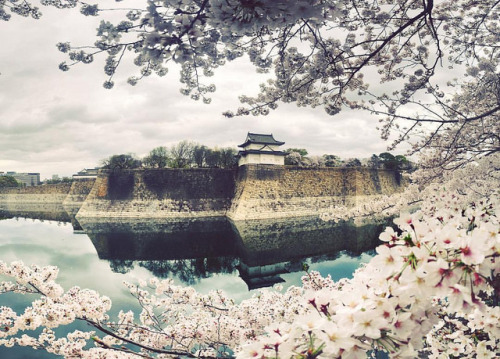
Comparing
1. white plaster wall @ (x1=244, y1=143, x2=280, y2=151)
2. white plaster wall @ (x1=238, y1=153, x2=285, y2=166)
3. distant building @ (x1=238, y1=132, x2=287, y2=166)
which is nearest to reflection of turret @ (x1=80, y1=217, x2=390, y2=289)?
white plaster wall @ (x1=238, y1=153, x2=285, y2=166)

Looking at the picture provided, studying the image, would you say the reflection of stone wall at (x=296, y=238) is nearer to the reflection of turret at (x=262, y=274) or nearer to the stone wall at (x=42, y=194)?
the reflection of turret at (x=262, y=274)

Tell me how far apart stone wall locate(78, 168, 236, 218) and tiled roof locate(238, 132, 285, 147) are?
116 inches

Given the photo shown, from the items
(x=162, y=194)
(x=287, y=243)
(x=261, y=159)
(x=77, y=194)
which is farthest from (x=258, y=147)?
(x=77, y=194)

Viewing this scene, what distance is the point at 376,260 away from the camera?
33.8 inches

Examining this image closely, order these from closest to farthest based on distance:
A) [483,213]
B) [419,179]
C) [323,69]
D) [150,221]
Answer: [483,213] < [323,69] < [419,179] < [150,221]

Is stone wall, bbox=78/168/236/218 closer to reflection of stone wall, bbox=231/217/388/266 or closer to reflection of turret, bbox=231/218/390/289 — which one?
reflection of stone wall, bbox=231/217/388/266

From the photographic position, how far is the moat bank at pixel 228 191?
20.7m

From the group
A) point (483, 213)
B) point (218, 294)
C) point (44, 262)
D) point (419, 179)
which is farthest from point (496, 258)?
point (44, 262)

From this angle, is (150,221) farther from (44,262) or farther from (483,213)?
(483,213)

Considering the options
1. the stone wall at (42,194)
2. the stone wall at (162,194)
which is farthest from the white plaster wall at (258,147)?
the stone wall at (42,194)

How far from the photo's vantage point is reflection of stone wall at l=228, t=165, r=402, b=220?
20.0 meters

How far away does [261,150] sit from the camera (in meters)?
22.9

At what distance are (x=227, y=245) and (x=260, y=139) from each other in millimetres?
11770

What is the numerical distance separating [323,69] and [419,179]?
3.93 metres
